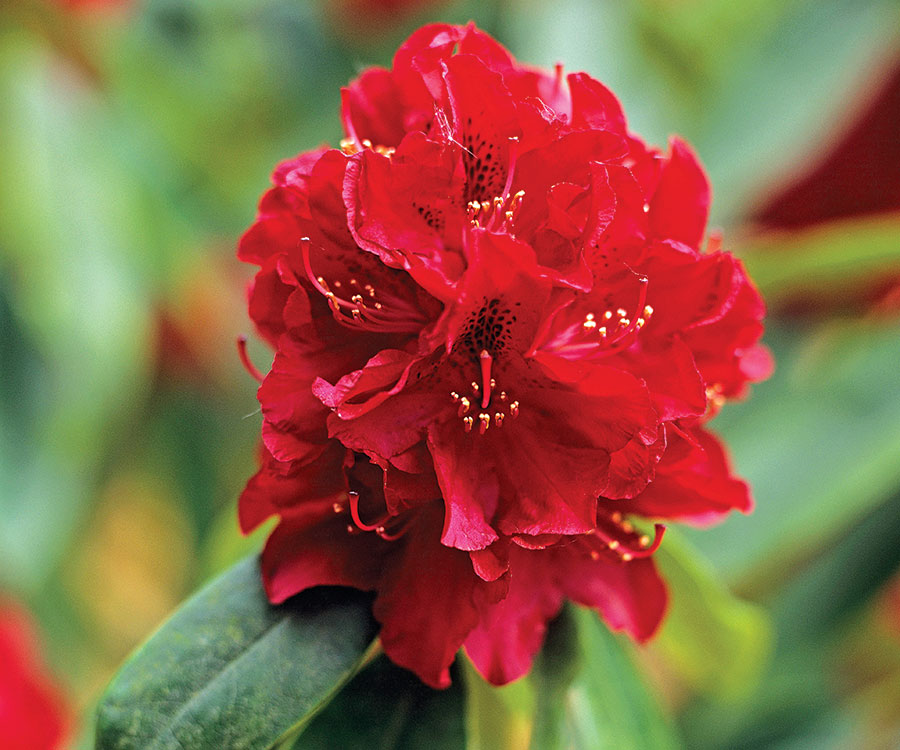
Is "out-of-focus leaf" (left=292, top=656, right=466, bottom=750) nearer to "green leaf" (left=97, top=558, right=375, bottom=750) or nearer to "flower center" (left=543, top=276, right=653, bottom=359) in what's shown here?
"green leaf" (left=97, top=558, right=375, bottom=750)

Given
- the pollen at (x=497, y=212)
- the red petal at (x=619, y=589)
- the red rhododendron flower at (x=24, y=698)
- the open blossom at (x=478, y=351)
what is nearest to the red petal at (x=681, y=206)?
the open blossom at (x=478, y=351)

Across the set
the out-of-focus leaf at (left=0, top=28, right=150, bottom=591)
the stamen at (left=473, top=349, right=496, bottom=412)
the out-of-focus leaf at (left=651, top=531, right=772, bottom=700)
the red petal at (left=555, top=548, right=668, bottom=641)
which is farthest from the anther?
the out-of-focus leaf at (left=0, top=28, right=150, bottom=591)

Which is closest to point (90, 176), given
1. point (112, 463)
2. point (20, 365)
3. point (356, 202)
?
point (20, 365)

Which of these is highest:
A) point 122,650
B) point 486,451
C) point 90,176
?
point 90,176

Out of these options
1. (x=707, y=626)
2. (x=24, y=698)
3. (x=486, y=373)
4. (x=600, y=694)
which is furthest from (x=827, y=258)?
(x=24, y=698)

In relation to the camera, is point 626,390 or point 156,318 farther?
point 156,318

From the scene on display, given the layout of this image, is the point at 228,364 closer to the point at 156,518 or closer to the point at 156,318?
the point at 156,318

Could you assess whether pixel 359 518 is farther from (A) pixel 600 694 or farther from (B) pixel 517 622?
(A) pixel 600 694

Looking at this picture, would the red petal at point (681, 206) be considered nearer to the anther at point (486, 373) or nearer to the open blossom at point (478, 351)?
the open blossom at point (478, 351)
